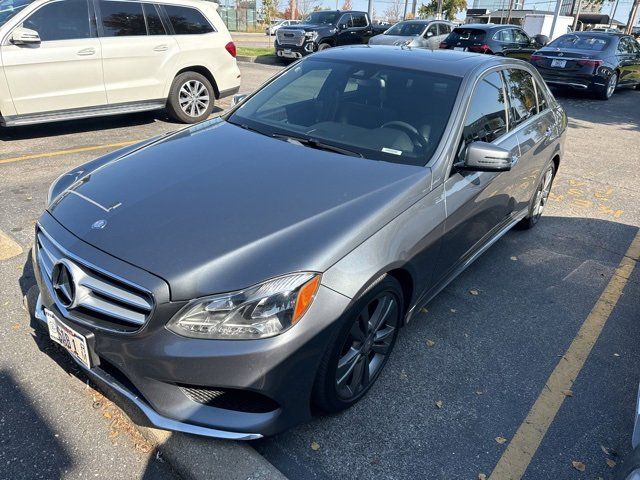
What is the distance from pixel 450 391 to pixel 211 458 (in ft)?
4.54

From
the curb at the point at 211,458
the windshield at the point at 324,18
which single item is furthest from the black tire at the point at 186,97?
the windshield at the point at 324,18

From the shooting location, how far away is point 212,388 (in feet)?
6.76

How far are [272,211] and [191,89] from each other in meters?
6.37

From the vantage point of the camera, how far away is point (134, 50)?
722 centimetres

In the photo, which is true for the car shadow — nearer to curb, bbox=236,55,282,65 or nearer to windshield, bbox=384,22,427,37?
curb, bbox=236,55,282,65

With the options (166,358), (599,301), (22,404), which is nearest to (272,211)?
(166,358)

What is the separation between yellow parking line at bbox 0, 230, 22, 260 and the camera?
12.7 feet

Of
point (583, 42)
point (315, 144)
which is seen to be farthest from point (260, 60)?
point (315, 144)

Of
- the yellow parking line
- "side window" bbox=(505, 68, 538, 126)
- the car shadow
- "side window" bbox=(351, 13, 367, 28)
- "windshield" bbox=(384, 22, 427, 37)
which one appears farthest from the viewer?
"side window" bbox=(351, 13, 367, 28)

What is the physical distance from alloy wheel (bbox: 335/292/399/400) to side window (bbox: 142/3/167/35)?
6552 mm

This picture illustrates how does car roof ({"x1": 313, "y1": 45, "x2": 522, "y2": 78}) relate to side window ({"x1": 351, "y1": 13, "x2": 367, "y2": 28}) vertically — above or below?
above

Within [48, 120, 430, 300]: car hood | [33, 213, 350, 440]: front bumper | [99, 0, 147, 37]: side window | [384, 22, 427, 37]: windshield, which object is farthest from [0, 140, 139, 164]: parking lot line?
[384, 22, 427, 37]: windshield

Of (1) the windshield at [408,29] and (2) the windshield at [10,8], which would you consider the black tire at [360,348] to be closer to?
(2) the windshield at [10,8]

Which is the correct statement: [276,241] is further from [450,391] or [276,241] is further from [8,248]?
[8,248]
